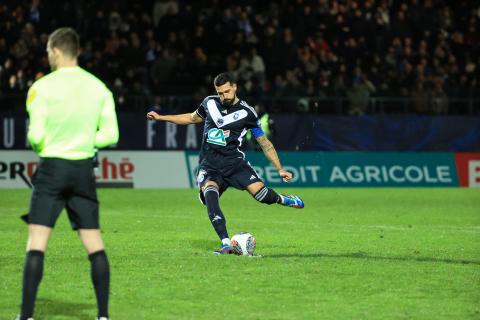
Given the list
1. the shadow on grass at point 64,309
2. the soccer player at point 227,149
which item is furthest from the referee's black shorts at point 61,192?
the soccer player at point 227,149

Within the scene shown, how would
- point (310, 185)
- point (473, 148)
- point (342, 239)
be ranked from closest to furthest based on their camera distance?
point (342, 239) < point (310, 185) < point (473, 148)

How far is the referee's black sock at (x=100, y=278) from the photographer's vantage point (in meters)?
7.15

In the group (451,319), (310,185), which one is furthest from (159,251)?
(310,185)

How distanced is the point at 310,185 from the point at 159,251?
13.1m

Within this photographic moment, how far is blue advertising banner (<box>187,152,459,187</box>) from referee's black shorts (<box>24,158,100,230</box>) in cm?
1743

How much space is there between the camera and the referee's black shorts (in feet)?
23.1

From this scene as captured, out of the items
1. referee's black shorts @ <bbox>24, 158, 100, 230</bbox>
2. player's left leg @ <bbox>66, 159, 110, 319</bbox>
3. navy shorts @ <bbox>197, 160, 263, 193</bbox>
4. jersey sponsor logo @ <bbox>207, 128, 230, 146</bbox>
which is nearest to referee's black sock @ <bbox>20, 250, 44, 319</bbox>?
referee's black shorts @ <bbox>24, 158, 100, 230</bbox>

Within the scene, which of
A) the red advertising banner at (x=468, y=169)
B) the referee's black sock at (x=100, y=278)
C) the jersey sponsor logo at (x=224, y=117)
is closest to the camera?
the referee's black sock at (x=100, y=278)

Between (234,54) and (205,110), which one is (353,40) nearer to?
(234,54)

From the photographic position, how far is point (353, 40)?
27.7 meters

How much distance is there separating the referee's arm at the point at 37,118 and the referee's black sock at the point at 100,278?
91 cm

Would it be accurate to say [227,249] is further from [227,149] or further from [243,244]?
[227,149]

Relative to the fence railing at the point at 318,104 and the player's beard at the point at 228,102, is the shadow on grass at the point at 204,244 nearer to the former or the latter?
the player's beard at the point at 228,102

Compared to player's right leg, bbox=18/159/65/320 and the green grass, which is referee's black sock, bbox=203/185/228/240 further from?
player's right leg, bbox=18/159/65/320
